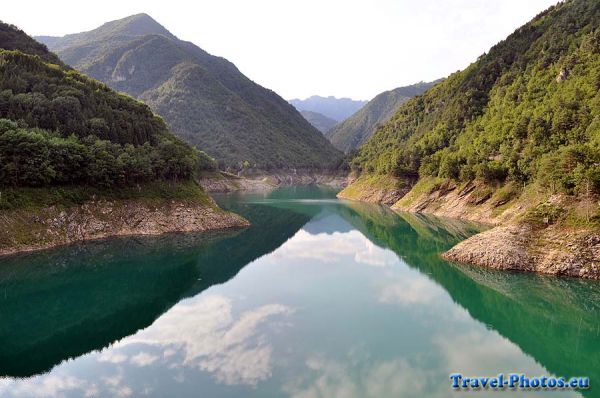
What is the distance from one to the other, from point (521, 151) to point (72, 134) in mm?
90557

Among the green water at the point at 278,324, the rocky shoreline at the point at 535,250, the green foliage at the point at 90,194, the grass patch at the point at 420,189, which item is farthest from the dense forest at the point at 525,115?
the green foliage at the point at 90,194

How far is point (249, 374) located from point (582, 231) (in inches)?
1480

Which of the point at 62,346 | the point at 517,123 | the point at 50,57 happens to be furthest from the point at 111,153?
the point at 517,123

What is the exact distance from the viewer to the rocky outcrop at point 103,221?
55297 millimetres

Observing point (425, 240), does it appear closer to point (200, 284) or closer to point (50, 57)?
point (200, 284)

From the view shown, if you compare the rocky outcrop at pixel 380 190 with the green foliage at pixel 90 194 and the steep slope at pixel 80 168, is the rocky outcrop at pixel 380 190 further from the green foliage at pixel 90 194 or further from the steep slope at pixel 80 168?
the green foliage at pixel 90 194

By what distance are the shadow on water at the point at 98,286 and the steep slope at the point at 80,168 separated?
13.3ft

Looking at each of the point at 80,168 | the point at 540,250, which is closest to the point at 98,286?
the point at 80,168

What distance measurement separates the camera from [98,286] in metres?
45.1

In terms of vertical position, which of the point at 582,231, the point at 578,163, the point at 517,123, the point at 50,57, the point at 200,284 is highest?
the point at 50,57

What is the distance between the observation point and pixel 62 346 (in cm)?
2956

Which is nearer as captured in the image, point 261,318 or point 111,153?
point 261,318

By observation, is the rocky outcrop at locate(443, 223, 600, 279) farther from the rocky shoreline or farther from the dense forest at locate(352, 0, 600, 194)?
the dense forest at locate(352, 0, 600, 194)

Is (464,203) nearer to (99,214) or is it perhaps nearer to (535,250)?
(535,250)
